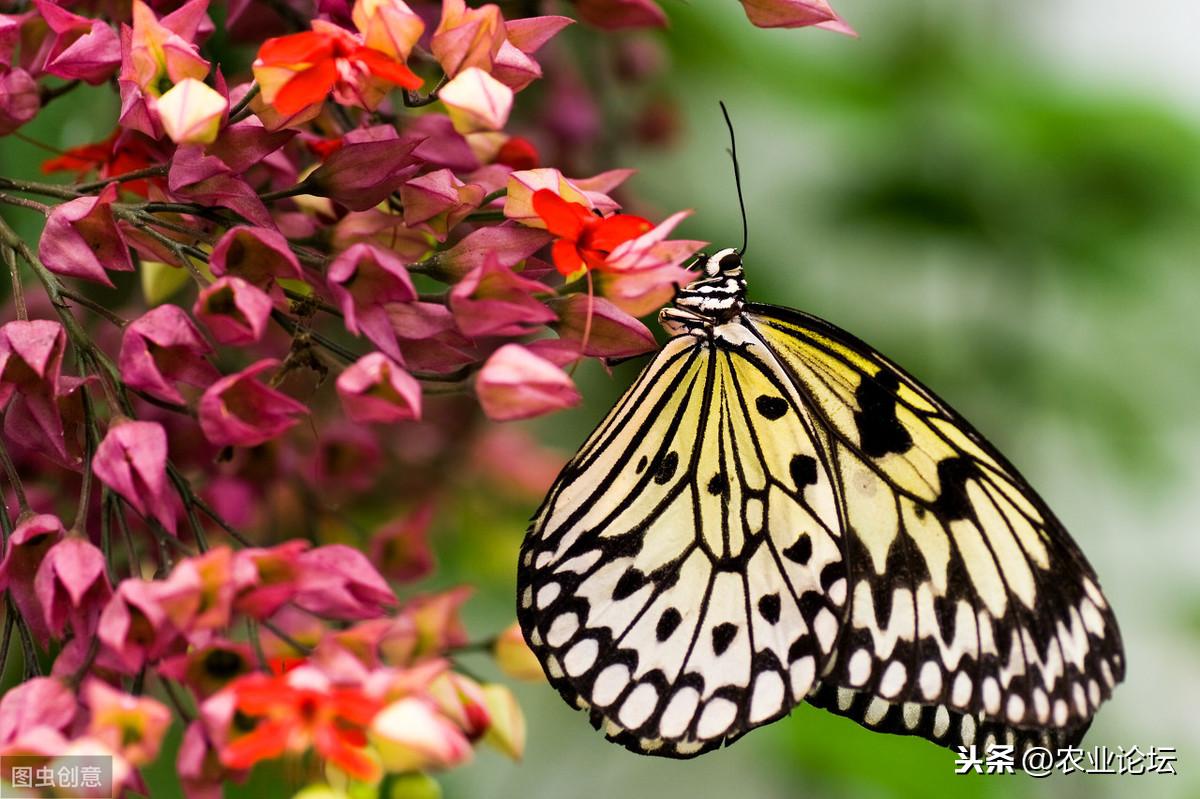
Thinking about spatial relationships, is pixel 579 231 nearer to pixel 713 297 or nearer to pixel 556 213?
pixel 556 213

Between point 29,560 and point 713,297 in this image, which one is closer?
point 29,560

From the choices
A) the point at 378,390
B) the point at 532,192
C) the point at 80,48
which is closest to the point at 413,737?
the point at 378,390

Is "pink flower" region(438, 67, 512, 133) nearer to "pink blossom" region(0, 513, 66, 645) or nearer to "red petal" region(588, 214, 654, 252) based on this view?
"red petal" region(588, 214, 654, 252)

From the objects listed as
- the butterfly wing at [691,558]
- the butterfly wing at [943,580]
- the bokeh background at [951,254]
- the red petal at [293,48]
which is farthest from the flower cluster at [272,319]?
the bokeh background at [951,254]

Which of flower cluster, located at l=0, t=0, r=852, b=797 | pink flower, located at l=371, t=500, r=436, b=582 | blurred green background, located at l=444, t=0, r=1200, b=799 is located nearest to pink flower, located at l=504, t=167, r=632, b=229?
flower cluster, located at l=0, t=0, r=852, b=797

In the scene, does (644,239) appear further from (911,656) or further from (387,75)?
(911,656)

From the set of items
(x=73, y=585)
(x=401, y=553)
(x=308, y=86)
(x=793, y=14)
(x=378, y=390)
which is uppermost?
(x=793, y=14)
